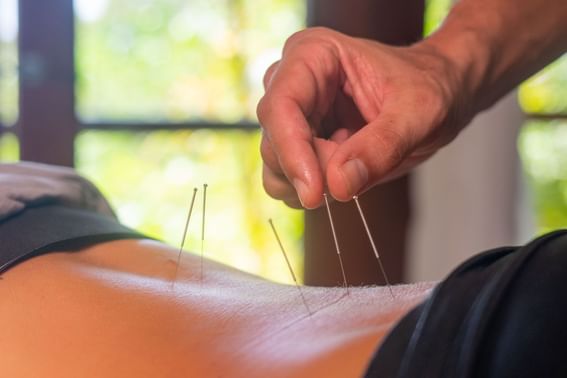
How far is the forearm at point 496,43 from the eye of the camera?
1.01m

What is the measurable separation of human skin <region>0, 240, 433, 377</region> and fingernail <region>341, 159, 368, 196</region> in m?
0.09

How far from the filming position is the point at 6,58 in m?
1.83

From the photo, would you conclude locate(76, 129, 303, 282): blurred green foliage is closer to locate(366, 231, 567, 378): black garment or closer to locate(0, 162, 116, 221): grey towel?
locate(0, 162, 116, 221): grey towel

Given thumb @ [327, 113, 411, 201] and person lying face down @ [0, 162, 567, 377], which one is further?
thumb @ [327, 113, 411, 201]

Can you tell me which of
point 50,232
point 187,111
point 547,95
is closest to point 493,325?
point 50,232

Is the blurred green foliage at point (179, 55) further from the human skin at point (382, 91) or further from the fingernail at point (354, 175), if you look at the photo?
the fingernail at point (354, 175)

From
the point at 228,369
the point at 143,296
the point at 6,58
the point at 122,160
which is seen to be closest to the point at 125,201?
the point at 122,160

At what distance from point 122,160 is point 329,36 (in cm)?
119

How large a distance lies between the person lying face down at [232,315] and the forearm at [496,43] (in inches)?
16.6

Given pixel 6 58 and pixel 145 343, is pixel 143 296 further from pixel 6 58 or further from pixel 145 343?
pixel 6 58

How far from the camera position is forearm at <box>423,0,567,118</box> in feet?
3.31

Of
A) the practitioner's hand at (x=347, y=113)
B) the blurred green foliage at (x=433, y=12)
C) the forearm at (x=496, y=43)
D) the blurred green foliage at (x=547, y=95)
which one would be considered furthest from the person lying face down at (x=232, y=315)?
the blurred green foliage at (x=547, y=95)

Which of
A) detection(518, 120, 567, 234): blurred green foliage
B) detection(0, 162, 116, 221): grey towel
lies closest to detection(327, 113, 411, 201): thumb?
detection(0, 162, 116, 221): grey towel

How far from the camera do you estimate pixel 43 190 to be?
0.82 m
